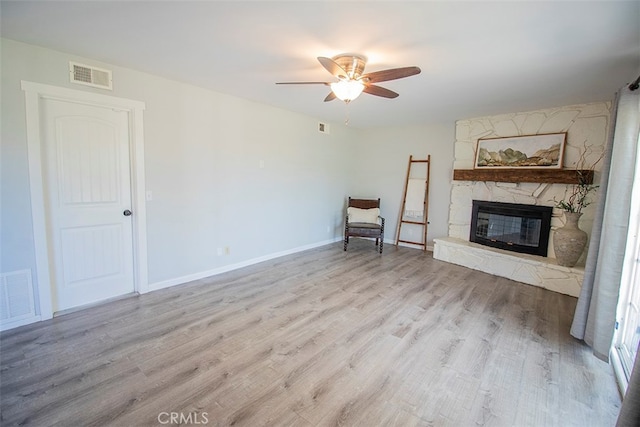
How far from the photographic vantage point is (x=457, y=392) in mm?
1872

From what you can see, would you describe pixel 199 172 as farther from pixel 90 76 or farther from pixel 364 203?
pixel 364 203

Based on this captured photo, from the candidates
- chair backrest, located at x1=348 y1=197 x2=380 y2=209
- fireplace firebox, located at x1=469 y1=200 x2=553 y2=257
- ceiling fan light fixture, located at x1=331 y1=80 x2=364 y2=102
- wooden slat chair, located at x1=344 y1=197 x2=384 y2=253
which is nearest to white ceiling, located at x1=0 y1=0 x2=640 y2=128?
ceiling fan light fixture, located at x1=331 y1=80 x2=364 y2=102

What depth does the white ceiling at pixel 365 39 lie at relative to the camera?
1.76 metres

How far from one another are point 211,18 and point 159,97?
1643 millimetres

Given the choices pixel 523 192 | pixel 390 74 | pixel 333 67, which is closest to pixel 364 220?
pixel 523 192

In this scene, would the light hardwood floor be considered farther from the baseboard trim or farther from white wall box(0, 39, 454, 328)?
white wall box(0, 39, 454, 328)

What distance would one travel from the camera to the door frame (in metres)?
2.45

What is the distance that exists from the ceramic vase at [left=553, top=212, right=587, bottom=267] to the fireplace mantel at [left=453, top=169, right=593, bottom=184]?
0.53 meters

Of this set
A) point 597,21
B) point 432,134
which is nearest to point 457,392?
point 597,21

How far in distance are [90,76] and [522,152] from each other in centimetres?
551

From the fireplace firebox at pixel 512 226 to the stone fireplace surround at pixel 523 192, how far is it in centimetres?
11

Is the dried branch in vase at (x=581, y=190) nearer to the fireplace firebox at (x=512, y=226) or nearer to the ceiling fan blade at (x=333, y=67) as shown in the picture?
the fireplace firebox at (x=512, y=226)

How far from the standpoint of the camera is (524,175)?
416 centimetres

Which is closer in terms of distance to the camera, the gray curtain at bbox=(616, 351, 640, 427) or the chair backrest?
the gray curtain at bbox=(616, 351, 640, 427)
